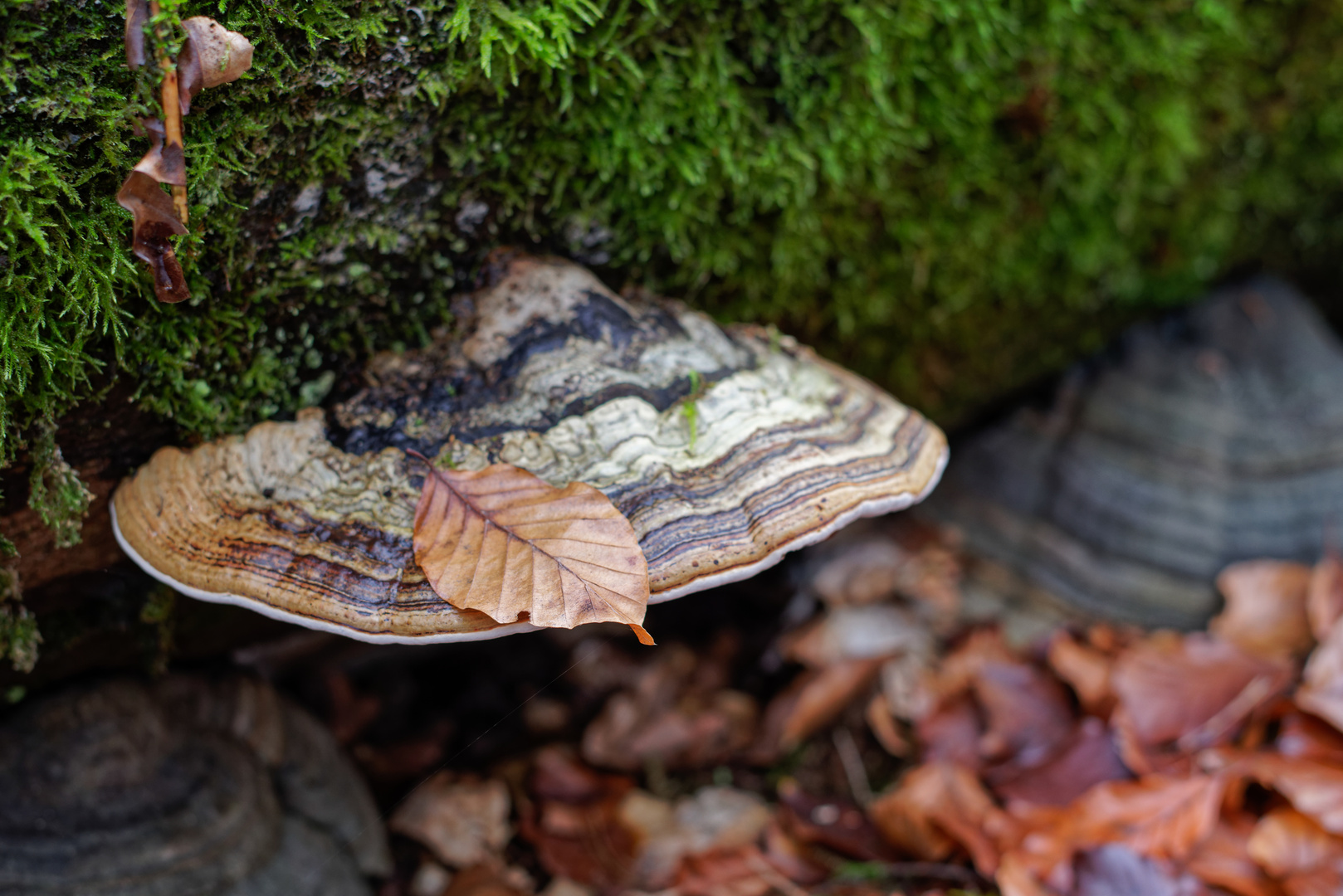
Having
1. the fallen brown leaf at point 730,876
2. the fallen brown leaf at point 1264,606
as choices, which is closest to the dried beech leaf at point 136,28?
the fallen brown leaf at point 730,876

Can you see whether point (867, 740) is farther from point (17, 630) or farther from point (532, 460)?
point (17, 630)

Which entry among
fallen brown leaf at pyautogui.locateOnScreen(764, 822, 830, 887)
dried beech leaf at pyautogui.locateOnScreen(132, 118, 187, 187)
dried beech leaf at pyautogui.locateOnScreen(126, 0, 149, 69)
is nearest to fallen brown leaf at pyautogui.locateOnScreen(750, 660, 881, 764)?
fallen brown leaf at pyautogui.locateOnScreen(764, 822, 830, 887)

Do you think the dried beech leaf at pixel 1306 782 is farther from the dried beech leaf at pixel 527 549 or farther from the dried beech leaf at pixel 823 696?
the dried beech leaf at pixel 527 549

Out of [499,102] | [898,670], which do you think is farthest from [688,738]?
[499,102]

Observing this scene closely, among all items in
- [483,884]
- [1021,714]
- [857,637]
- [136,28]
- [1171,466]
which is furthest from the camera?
[1171,466]

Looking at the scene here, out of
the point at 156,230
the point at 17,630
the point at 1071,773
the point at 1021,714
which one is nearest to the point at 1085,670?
the point at 1021,714

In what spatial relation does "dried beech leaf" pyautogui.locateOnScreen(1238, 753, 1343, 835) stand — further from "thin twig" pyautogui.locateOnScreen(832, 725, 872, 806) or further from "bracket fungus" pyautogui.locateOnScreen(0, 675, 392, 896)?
"bracket fungus" pyautogui.locateOnScreen(0, 675, 392, 896)
